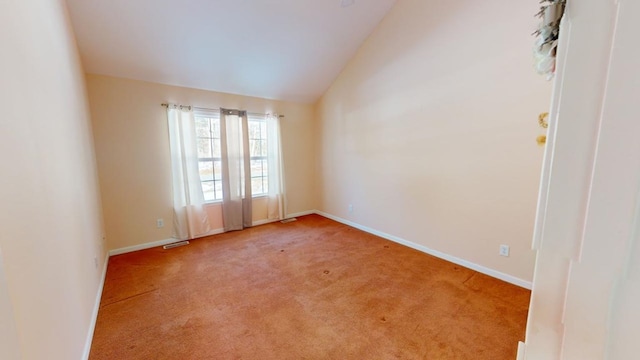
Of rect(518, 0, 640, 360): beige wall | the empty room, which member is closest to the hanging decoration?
the empty room

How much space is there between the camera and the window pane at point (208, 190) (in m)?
3.78

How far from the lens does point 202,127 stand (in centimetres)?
368

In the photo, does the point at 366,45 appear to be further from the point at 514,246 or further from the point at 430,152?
the point at 514,246

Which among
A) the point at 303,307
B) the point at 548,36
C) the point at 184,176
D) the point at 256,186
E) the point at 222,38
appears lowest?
the point at 303,307

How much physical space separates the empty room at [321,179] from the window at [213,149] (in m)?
0.03

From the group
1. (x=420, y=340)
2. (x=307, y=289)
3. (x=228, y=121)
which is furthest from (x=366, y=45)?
(x=420, y=340)

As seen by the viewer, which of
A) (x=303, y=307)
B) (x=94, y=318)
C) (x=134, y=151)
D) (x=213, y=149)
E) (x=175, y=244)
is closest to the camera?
(x=94, y=318)

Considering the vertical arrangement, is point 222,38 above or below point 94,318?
above

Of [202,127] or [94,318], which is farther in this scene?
[202,127]

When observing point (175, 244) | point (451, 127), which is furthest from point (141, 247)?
point (451, 127)

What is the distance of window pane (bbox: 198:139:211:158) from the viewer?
3672 mm

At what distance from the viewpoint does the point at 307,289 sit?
233 centimetres

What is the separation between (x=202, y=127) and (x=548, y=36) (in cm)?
388

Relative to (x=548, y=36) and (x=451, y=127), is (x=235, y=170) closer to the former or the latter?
(x=451, y=127)
